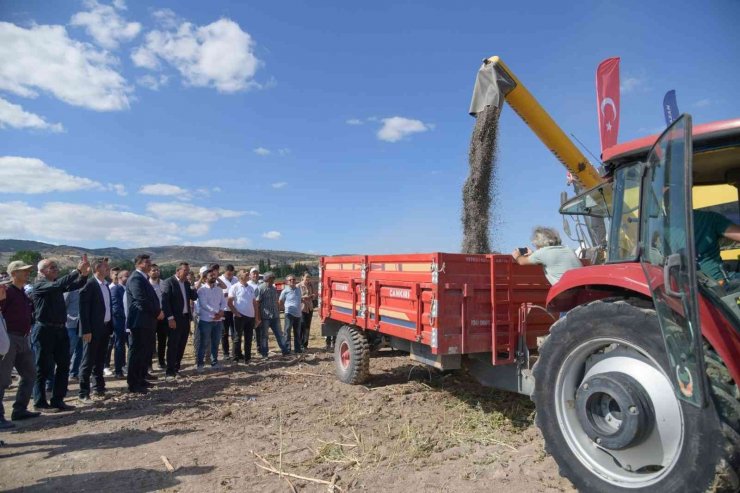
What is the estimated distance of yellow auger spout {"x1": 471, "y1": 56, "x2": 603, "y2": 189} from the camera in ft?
19.8

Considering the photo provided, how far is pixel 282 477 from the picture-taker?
12.1 feet

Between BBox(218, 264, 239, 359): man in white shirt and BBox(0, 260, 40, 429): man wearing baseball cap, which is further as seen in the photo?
BBox(218, 264, 239, 359): man in white shirt

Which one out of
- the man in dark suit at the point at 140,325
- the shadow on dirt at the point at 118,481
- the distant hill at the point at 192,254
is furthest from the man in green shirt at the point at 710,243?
the distant hill at the point at 192,254

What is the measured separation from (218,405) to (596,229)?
512 centimetres

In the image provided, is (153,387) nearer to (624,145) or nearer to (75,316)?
(75,316)

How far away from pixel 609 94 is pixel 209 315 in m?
7.91

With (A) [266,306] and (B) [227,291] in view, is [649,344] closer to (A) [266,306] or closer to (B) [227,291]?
(A) [266,306]

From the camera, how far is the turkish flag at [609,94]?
7.70 metres

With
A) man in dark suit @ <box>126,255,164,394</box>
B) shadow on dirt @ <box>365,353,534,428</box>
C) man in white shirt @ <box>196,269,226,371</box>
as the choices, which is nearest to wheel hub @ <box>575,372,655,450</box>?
shadow on dirt @ <box>365,353,534,428</box>

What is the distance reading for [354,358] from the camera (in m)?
6.34

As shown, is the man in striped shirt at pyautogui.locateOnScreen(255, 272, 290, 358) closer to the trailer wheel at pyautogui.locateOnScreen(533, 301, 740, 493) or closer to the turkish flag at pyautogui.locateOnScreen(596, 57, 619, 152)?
the turkish flag at pyautogui.locateOnScreen(596, 57, 619, 152)

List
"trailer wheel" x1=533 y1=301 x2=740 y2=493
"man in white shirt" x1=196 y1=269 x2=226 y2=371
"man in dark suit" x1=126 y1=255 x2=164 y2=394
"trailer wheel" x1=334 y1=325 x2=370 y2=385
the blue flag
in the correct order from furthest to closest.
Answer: "man in white shirt" x1=196 y1=269 x2=226 y2=371 → the blue flag → "man in dark suit" x1=126 y1=255 x2=164 y2=394 → "trailer wheel" x1=334 y1=325 x2=370 y2=385 → "trailer wheel" x1=533 y1=301 x2=740 y2=493

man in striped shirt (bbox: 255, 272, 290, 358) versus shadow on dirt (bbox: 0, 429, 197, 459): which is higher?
man in striped shirt (bbox: 255, 272, 290, 358)

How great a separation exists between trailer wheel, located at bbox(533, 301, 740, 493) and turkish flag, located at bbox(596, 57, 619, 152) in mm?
6078
